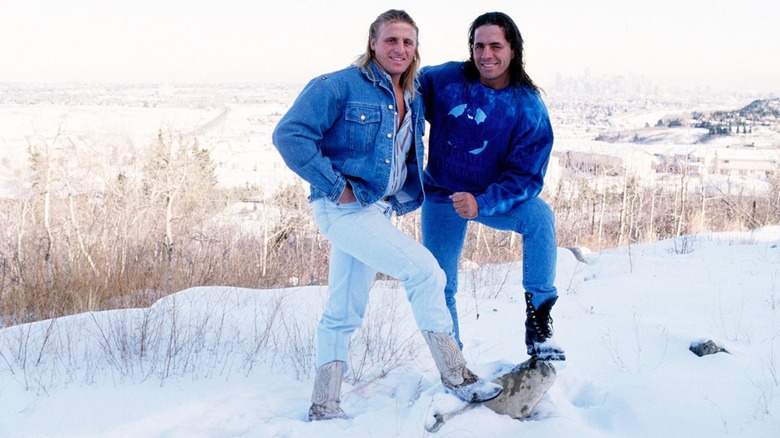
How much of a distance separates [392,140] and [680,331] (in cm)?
254

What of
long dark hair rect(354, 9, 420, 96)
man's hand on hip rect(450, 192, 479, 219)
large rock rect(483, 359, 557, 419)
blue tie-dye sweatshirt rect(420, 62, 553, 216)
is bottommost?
large rock rect(483, 359, 557, 419)

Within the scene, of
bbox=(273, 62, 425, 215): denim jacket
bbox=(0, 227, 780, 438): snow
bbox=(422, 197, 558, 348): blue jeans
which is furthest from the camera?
bbox=(422, 197, 558, 348): blue jeans

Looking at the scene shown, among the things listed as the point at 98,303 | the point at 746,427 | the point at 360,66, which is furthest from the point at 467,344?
the point at 98,303

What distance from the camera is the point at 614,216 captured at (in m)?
26.6

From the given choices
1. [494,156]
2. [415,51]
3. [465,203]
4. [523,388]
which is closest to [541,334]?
[523,388]

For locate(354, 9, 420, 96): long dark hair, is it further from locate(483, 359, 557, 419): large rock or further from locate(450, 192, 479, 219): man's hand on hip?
locate(483, 359, 557, 419): large rock

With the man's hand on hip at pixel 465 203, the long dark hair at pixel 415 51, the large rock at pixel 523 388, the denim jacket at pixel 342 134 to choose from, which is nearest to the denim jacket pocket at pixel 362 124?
the denim jacket at pixel 342 134

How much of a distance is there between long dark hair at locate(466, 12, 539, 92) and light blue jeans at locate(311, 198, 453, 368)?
943 millimetres

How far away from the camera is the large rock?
9.36ft

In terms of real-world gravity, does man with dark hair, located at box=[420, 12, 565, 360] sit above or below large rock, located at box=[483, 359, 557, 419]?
above

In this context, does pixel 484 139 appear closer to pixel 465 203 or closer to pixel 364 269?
pixel 465 203

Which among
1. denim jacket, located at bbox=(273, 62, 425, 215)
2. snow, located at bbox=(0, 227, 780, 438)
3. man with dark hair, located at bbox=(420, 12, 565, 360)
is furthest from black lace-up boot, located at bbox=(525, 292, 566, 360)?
denim jacket, located at bbox=(273, 62, 425, 215)

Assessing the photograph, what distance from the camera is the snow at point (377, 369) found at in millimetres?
2762

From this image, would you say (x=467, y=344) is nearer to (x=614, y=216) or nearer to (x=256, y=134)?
(x=614, y=216)
